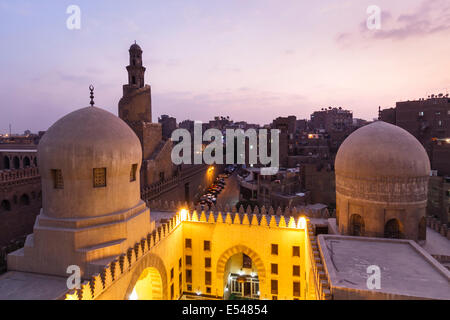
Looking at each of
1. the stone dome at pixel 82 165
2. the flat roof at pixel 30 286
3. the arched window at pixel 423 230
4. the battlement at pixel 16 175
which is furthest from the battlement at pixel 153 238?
the battlement at pixel 16 175

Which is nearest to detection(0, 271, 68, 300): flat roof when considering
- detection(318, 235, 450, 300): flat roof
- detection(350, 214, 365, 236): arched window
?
detection(318, 235, 450, 300): flat roof

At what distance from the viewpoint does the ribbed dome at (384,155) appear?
525 inches

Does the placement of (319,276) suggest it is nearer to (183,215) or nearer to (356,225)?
(356,225)

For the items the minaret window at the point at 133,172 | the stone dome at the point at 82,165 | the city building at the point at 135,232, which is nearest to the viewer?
the city building at the point at 135,232

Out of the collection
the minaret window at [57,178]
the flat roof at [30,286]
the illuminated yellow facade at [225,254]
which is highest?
the minaret window at [57,178]

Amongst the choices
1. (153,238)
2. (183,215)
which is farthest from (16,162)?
(153,238)

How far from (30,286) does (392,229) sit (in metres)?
15.5

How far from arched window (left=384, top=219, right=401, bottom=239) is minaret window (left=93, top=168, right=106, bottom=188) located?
1312 centimetres

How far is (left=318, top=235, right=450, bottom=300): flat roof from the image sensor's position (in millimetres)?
8828

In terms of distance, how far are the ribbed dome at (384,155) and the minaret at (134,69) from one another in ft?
74.3

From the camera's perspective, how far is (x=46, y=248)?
11523mm

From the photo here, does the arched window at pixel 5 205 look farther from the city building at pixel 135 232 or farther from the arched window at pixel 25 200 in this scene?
the city building at pixel 135 232

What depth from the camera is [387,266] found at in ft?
34.2
